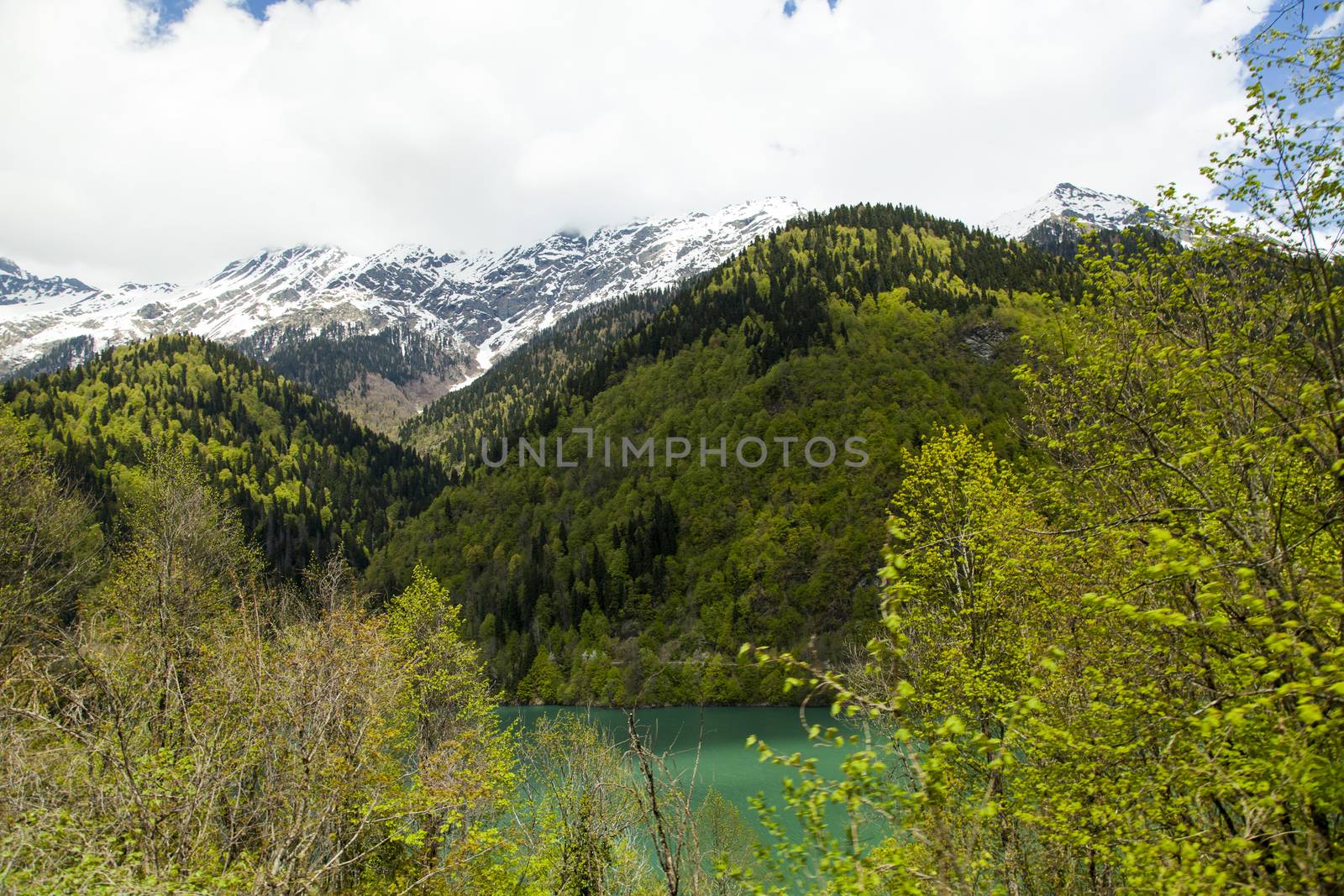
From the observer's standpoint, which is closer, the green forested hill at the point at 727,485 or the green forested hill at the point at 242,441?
the green forested hill at the point at 727,485

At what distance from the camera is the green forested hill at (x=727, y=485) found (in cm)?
8875

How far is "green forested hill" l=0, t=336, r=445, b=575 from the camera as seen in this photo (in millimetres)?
135750

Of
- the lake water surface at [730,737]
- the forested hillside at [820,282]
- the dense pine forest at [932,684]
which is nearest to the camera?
the dense pine forest at [932,684]

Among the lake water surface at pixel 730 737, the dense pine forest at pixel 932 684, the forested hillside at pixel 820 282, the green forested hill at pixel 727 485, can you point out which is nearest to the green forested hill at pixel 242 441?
the forested hillside at pixel 820 282

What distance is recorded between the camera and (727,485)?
104 metres

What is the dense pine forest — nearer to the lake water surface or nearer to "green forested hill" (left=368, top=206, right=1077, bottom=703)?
the lake water surface

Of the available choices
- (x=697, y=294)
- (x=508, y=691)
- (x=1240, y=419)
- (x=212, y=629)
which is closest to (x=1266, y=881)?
(x=1240, y=419)

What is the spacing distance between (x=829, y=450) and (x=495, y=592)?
57.0 meters

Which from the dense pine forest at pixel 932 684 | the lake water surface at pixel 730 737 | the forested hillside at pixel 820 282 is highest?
the forested hillside at pixel 820 282

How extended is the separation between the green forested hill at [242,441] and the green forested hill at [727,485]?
1624 inches

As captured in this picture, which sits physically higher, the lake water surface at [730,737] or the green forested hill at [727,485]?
the green forested hill at [727,485]

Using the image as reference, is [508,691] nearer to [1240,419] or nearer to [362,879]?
[362,879]

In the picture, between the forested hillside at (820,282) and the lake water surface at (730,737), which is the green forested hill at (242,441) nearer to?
the forested hillside at (820,282)

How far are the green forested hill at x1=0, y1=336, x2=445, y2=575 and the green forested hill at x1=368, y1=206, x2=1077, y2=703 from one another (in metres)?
Result: 41.3
